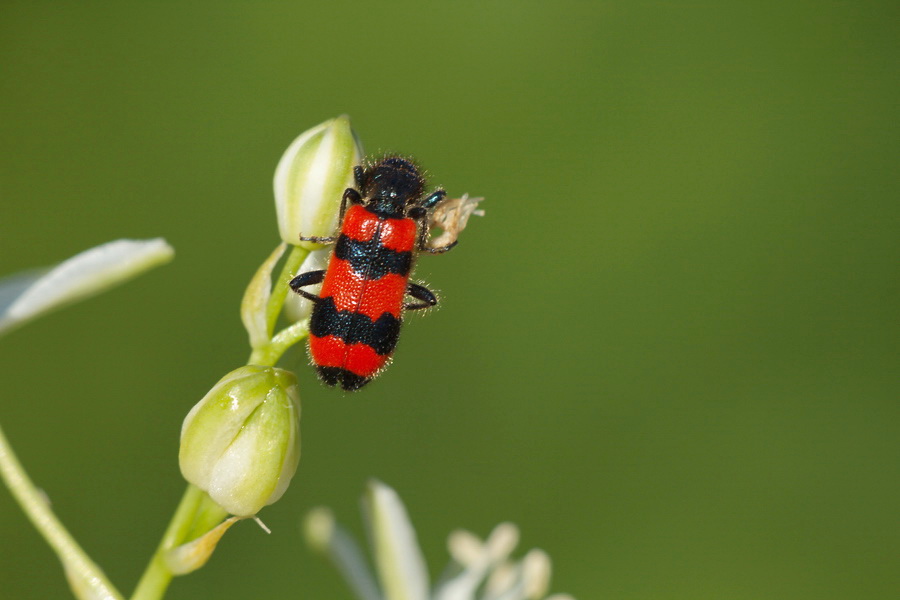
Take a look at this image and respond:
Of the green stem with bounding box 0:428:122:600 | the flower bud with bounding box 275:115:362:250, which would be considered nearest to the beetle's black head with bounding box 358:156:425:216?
the flower bud with bounding box 275:115:362:250

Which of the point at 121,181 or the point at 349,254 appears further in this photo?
the point at 121,181

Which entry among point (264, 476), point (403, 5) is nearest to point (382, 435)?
point (403, 5)

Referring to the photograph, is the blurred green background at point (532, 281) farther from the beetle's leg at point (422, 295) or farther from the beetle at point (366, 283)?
the beetle at point (366, 283)

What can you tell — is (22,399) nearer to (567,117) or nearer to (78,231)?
(78,231)

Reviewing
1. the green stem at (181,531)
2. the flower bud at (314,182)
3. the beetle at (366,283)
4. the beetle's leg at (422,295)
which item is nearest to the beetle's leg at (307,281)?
the beetle at (366,283)

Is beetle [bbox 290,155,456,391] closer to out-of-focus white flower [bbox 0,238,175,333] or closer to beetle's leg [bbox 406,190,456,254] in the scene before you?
beetle's leg [bbox 406,190,456,254]
